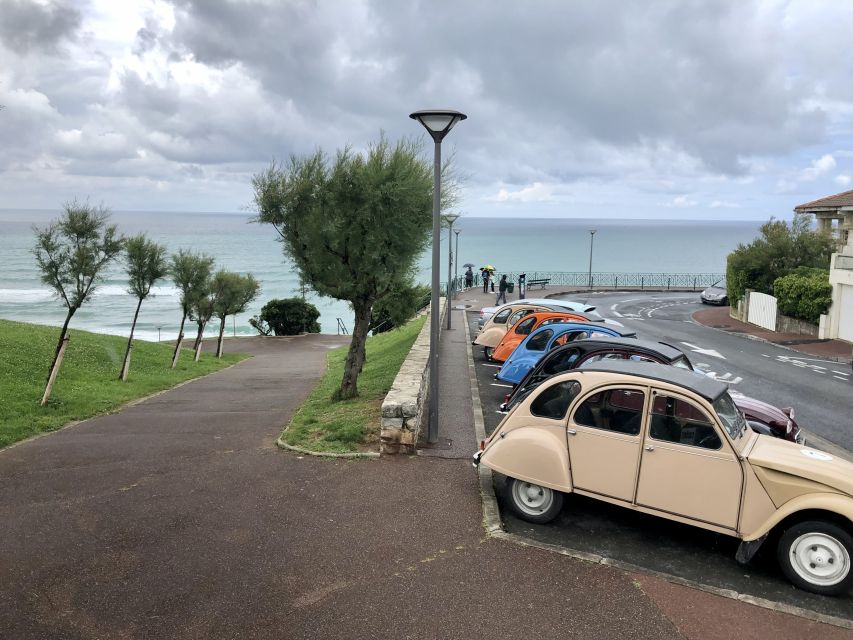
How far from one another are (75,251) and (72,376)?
4111 millimetres

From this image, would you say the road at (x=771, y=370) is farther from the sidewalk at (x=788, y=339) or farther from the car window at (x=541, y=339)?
the car window at (x=541, y=339)

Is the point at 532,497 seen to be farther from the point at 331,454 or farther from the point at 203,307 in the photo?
the point at 203,307

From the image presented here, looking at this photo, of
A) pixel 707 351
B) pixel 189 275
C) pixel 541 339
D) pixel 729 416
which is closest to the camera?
pixel 729 416

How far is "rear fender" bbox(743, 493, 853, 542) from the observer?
5516 millimetres

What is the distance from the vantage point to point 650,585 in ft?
18.8

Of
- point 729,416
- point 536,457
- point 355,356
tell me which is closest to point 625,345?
point 729,416

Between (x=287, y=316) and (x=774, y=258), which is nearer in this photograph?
(x=774, y=258)

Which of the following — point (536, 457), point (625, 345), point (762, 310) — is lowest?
point (536, 457)

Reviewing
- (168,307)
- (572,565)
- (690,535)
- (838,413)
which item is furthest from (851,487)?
(168,307)

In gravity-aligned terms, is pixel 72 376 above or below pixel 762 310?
below

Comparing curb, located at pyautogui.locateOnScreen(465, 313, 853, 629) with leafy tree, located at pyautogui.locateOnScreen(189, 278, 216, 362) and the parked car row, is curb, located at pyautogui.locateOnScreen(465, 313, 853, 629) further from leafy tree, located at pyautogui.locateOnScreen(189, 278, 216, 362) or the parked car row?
leafy tree, located at pyautogui.locateOnScreen(189, 278, 216, 362)

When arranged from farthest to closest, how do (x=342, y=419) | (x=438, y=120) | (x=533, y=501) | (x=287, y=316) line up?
1. (x=287, y=316)
2. (x=342, y=419)
3. (x=438, y=120)
4. (x=533, y=501)

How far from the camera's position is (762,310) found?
31.1 metres

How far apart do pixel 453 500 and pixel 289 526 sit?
1.84m
